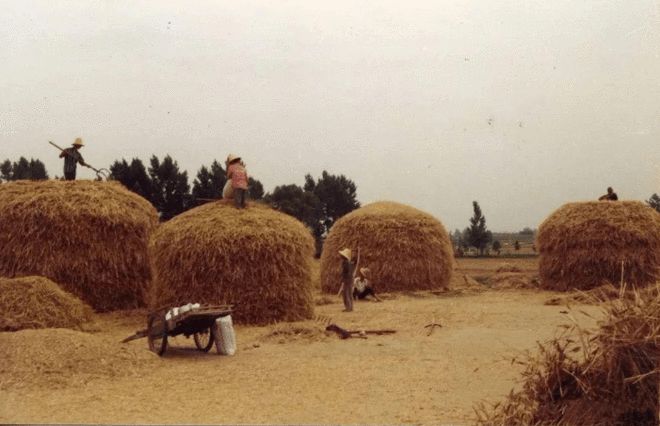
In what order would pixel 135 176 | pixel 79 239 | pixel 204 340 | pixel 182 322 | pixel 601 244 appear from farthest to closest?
pixel 135 176
pixel 601 244
pixel 79 239
pixel 204 340
pixel 182 322

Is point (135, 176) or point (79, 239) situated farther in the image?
point (135, 176)

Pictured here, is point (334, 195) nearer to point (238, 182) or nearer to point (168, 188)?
point (168, 188)

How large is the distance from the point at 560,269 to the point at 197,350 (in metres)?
12.1

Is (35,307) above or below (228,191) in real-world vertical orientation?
below

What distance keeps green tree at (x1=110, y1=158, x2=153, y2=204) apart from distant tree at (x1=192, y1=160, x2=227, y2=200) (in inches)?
100

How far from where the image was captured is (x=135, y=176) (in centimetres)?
3431

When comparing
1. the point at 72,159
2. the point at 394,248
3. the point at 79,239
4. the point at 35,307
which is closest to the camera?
the point at 35,307

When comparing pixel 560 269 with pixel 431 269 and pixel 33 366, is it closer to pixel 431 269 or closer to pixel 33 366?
pixel 431 269

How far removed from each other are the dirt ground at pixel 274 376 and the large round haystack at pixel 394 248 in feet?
24.8

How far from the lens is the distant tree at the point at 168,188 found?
3444cm

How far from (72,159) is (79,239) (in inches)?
116

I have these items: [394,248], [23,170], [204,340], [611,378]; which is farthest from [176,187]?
[611,378]

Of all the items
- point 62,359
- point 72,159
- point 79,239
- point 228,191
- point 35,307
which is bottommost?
point 62,359

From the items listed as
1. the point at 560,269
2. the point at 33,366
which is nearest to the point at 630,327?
the point at 33,366
